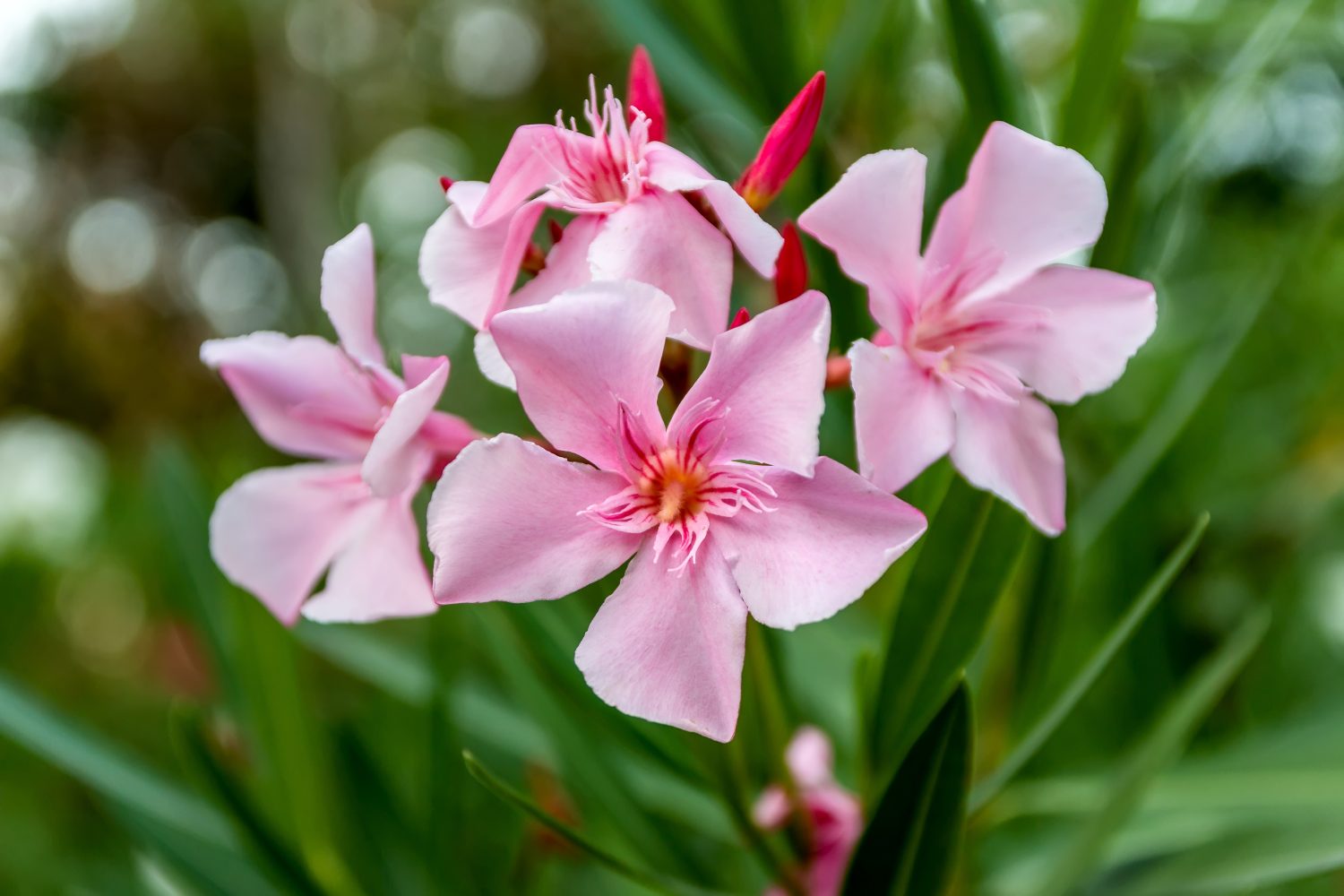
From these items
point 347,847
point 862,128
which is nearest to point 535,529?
point 347,847

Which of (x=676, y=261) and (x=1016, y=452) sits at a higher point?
(x=676, y=261)

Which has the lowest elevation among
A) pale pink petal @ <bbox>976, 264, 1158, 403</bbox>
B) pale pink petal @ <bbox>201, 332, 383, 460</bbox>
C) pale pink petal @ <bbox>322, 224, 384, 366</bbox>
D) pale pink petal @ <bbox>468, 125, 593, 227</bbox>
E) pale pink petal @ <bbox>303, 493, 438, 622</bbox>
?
pale pink petal @ <bbox>303, 493, 438, 622</bbox>

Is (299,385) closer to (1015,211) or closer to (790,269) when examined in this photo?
(790,269)

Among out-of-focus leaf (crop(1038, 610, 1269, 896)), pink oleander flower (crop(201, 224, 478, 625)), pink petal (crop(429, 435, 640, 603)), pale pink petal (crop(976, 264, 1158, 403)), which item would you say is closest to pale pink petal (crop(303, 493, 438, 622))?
pink oleander flower (crop(201, 224, 478, 625))

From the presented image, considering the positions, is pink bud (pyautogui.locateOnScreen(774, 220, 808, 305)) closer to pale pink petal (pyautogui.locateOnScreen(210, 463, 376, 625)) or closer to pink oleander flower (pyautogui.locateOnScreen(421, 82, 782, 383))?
pink oleander flower (pyautogui.locateOnScreen(421, 82, 782, 383))

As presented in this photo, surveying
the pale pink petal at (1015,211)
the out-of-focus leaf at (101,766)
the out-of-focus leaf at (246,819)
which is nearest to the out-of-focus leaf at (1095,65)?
the pale pink petal at (1015,211)

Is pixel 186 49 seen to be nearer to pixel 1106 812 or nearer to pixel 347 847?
pixel 347 847

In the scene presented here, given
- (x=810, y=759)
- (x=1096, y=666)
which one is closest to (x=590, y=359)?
(x=1096, y=666)
